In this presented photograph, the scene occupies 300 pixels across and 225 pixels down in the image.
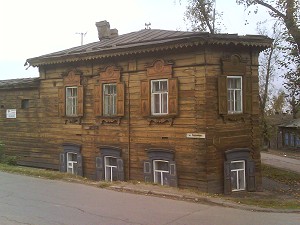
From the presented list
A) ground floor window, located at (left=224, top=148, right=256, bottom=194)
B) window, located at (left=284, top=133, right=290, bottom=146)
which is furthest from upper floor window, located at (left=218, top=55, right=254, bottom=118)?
window, located at (left=284, top=133, right=290, bottom=146)

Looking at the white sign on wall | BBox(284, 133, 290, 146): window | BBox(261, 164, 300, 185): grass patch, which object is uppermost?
the white sign on wall

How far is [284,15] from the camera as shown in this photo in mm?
19469

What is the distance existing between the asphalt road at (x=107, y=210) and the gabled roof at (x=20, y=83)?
360 inches

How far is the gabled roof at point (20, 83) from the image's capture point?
19281 millimetres

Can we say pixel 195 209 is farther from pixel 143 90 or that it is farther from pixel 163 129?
pixel 143 90

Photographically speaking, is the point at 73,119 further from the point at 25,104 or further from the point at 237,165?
the point at 237,165

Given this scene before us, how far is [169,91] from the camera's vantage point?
550 inches

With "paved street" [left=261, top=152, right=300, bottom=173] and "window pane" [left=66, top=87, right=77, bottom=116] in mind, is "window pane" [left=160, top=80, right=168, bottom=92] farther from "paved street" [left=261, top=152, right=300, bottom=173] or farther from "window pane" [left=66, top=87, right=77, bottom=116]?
"paved street" [left=261, top=152, right=300, bottom=173]

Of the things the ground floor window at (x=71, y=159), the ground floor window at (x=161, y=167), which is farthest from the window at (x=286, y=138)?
the ground floor window at (x=161, y=167)

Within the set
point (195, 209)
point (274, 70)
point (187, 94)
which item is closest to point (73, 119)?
point (187, 94)

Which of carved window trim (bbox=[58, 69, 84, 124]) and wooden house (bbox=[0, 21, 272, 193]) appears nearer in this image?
wooden house (bbox=[0, 21, 272, 193])

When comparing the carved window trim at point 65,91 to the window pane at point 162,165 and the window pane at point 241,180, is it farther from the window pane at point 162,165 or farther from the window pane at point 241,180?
the window pane at point 241,180

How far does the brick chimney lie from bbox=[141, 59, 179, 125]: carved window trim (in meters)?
7.64

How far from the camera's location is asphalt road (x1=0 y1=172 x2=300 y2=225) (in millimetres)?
8016
